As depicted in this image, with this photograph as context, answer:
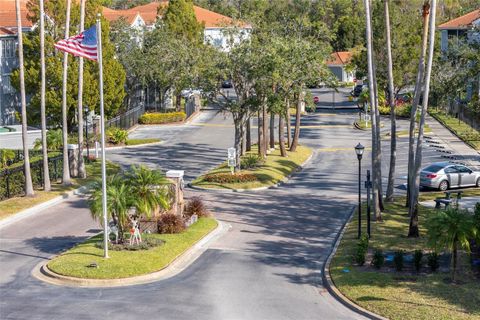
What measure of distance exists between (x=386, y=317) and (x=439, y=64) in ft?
186

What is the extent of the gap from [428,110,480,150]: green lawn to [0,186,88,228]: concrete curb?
3096cm

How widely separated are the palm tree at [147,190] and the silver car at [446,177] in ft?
61.2

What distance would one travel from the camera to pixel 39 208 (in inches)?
1417

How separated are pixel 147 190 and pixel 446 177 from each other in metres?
20.4

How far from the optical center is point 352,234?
1206 inches

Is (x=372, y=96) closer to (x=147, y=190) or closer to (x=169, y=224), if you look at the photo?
(x=169, y=224)

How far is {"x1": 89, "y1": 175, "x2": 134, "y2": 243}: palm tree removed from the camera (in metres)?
26.5

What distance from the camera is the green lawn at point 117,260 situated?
2386 centimetres

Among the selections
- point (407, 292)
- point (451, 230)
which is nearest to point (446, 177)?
point (451, 230)

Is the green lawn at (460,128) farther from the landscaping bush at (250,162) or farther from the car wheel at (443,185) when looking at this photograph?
the landscaping bush at (250,162)

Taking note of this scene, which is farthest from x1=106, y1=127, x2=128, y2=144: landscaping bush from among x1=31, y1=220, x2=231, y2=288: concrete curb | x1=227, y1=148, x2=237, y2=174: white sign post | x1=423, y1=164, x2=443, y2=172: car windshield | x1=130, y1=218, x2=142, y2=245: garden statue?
x1=130, y1=218, x2=142, y2=245: garden statue

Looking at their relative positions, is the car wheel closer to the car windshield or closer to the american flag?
the car windshield

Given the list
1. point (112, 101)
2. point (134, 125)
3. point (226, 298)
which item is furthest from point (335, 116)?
point (226, 298)

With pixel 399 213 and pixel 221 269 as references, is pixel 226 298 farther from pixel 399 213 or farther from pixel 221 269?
pixel 399 213
